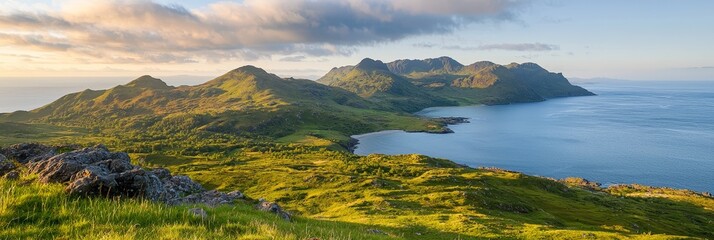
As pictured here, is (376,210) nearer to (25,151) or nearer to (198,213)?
(25,151)

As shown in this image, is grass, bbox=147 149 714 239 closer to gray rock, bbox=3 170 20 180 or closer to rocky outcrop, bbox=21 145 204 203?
rocky outcrop, bbox=21 145 204 203

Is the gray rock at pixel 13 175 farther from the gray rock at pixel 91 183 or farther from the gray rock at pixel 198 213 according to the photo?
the gray rock at pixel 198 213

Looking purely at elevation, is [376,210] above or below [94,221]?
below

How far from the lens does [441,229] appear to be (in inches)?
1874

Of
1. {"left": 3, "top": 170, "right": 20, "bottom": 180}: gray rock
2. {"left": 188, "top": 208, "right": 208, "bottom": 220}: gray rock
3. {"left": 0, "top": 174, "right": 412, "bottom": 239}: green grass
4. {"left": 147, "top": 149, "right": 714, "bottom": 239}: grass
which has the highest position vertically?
{"left": 3, "top": 170, "right": 20, "bottom": 180}: gray rock

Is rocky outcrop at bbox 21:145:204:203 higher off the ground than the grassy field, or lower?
higher

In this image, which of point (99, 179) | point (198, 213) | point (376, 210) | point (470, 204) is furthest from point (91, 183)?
point (470, 204)

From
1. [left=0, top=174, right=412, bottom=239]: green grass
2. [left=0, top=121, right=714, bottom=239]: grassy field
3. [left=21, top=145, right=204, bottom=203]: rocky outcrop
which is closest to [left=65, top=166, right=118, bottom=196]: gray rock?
[left=21, top=145, right=204, bottom=203]: rocky outcrop

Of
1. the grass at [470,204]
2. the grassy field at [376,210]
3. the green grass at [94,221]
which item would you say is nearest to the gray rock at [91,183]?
the green grass at [94,221]

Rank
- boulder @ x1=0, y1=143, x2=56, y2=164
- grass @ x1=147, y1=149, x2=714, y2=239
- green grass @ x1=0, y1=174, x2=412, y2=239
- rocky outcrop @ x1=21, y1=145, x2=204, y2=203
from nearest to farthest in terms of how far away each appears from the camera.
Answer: green grass @ x1=0, y1=174, x2=412, y2=239 < rocky outcrop @ x1=21, y1=145, x2=204, y2=203 < boulder @ x1=0, y1=143, x2=56, y2=164 < grass @ x1=147, y1=149, x2=714, y2=239

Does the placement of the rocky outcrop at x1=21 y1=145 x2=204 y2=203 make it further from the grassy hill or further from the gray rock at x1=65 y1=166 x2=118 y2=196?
the grassy hill

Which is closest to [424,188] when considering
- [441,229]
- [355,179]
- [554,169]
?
[355,179]

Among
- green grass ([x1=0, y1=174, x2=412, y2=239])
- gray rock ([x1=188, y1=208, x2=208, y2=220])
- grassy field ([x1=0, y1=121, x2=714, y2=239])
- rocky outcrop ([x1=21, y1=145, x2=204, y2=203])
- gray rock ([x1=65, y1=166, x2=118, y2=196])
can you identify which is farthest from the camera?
rocky outcrop ([x1=21, y1=145, x2=204, y2=203])

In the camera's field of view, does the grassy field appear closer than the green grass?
No
